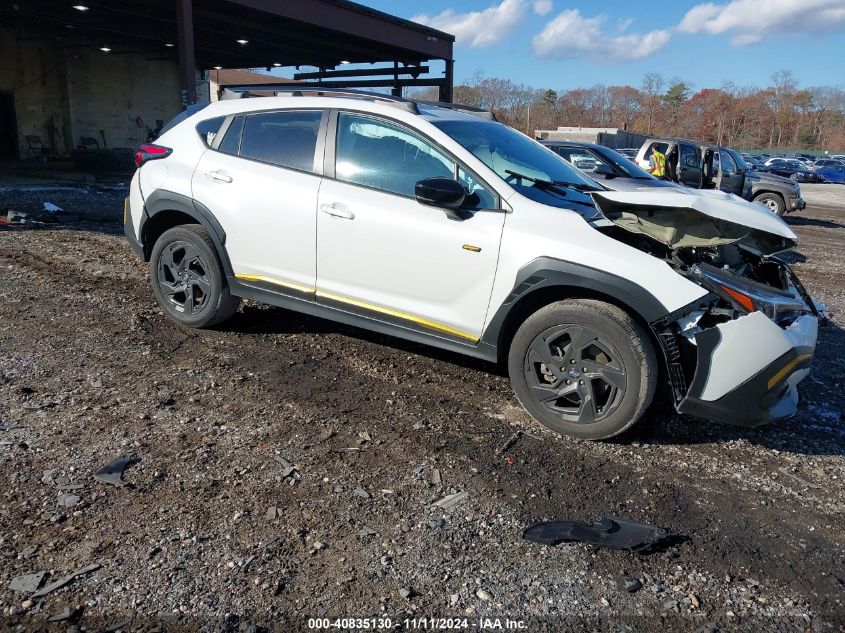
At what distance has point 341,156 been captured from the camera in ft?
14.4

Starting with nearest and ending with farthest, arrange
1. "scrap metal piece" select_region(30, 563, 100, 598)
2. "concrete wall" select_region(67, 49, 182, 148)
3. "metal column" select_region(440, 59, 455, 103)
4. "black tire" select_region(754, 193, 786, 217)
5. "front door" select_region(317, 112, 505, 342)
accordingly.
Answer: "scrap metal piece" select_region(30, 563, 100, 598) → "front door" select_region(317, 112, 505, 342) → "black tire" select_region(754, 193, 786, 217) → "metal column" select_region(440, 59, 455, 103) → "concrete wall" select_region(67, 49, 182, 148)

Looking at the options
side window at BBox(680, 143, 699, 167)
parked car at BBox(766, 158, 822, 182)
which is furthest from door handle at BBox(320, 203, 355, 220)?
parked car at BBox(766, 158, 822, 182)

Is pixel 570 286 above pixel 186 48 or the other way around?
the other way around

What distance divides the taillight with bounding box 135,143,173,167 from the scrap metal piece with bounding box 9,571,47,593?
11.6ft

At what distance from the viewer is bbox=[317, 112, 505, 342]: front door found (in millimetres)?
3875

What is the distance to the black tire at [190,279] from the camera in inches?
195

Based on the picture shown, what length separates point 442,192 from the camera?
3762mm

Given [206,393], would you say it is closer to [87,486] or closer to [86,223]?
[87,486]

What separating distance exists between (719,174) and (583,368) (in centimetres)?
1308

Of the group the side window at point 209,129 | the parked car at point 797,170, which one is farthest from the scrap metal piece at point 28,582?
the parked car at point 797,170

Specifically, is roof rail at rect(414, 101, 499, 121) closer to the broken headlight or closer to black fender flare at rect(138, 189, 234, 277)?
black fender flare at rect(138, 189, 234, 277)

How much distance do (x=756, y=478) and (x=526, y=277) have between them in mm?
1649

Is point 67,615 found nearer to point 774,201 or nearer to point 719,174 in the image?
point 719,174

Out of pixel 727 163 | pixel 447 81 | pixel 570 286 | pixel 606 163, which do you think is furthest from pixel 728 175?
pixel 570 286
